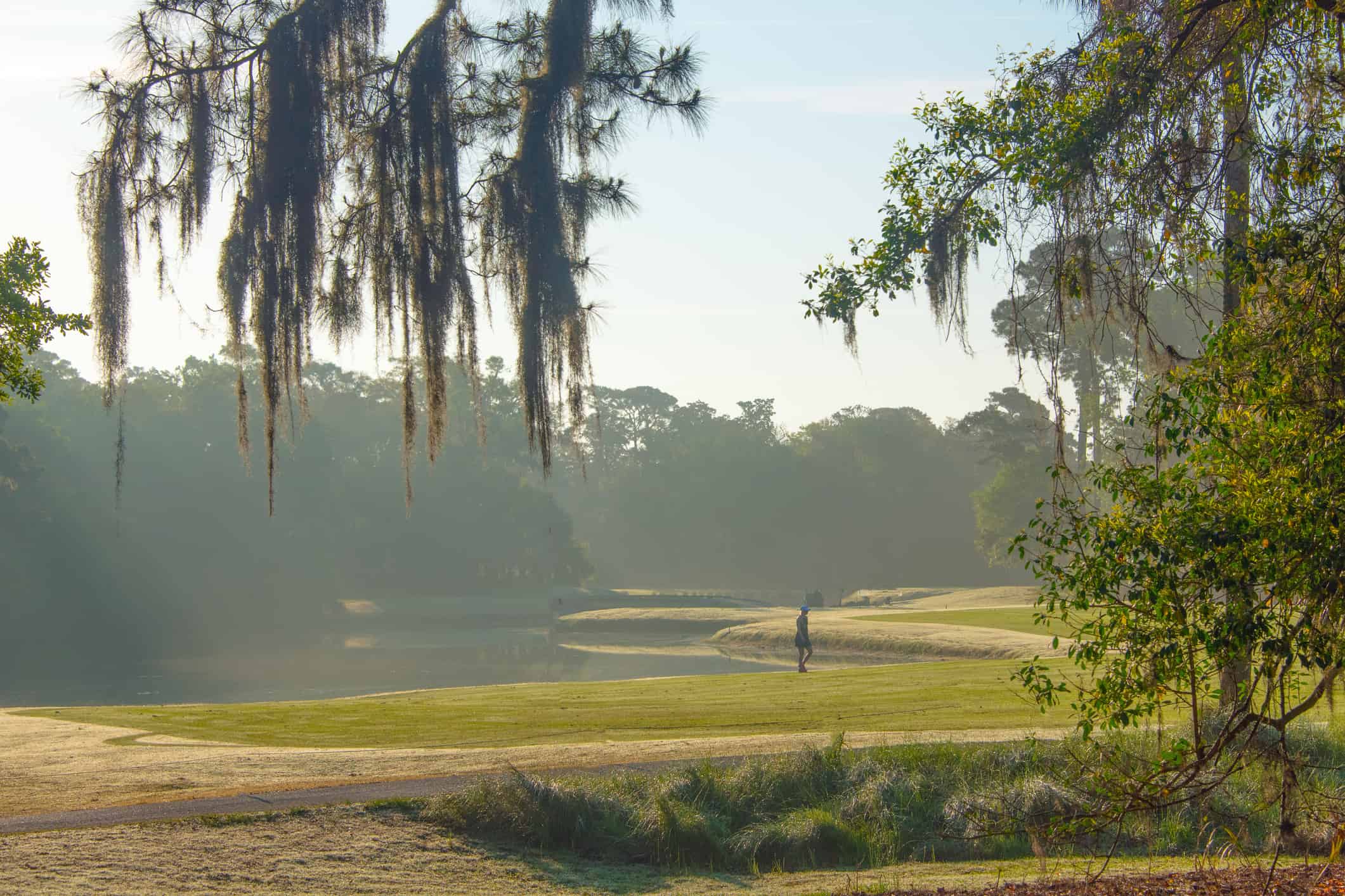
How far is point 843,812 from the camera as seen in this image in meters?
9.44

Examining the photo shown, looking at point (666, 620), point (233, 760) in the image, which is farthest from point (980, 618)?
point (233, 760)

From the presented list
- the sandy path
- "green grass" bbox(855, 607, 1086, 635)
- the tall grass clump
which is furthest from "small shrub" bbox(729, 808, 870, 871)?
"green grass" bbox(855, 607, 1086, 635)

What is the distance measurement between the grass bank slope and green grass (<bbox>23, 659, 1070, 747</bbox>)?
6873 millimetres

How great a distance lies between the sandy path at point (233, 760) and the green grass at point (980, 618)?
21203mm

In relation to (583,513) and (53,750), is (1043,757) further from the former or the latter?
(583,513)

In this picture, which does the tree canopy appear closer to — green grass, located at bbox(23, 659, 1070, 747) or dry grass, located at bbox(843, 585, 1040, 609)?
green grass, located at bbox(23, 659, 1070, 747)

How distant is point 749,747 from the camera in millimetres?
11484

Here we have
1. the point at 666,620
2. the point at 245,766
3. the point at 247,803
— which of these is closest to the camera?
the point at 247,803

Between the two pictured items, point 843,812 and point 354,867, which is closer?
point 354,867

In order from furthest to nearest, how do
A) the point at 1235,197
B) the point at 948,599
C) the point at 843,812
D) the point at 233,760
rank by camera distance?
the point at 948,599, the point at 233,760, the point at 843,812, the point at 1235,197

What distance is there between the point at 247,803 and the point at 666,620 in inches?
1508

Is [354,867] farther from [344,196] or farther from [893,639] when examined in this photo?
[893,639]

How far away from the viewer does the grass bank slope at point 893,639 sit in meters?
27.4

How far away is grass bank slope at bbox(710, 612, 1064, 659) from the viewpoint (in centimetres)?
2738
